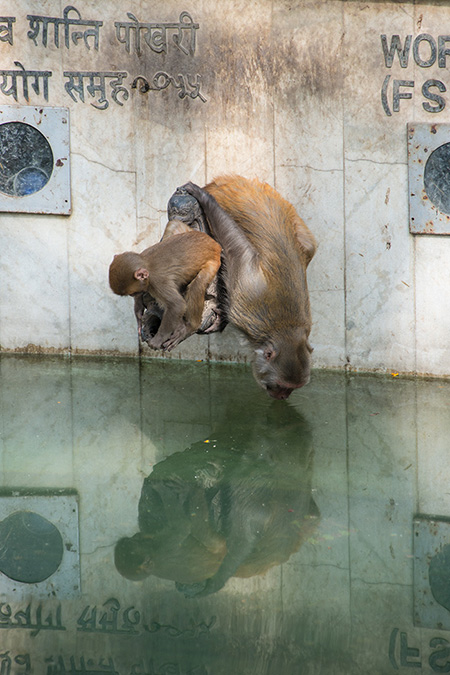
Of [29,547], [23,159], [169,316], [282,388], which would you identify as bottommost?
[29,547]

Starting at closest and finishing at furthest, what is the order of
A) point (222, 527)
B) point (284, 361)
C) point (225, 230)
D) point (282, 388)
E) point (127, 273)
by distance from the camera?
point (222, 527)
point (127, 273)
point (284, 361)
point (282, 388)
point (225, 230)

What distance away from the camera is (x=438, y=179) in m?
5.84

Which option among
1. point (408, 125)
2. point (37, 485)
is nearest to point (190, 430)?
point (37, 485)

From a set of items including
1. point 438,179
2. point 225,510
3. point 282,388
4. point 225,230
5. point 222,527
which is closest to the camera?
point 222,527

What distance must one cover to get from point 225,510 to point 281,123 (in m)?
3.11

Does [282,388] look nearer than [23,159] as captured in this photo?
Yes

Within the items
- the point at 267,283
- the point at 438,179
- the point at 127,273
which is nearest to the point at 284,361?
the point at 267,283

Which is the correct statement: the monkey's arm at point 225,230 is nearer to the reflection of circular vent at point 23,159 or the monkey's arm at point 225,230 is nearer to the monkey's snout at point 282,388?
the monkey's snout at point 282,388

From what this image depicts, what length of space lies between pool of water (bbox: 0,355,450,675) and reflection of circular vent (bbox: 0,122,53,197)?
4.89ft

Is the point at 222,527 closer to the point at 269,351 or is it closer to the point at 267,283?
the point at 269,351

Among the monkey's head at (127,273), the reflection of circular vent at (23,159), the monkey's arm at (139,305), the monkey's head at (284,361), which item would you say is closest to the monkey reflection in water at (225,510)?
the monkey's head at (284,361)

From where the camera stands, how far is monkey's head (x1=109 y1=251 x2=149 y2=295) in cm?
441

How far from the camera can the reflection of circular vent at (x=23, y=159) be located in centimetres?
618

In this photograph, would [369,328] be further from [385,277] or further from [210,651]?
[210,651]
